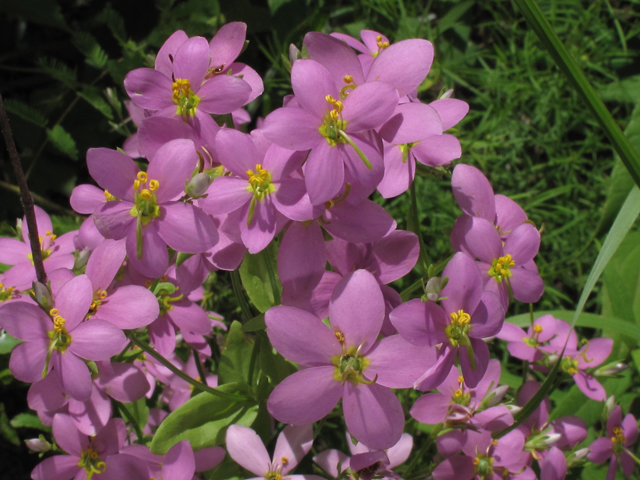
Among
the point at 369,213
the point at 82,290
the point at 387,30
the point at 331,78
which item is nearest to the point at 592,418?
the point at 369,213

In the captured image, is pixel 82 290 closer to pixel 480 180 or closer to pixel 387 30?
pixel 480 180

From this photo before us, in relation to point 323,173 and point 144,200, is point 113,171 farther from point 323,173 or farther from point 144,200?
point 323,173

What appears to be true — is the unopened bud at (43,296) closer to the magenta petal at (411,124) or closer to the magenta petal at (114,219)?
the magenta petal at (114,219)

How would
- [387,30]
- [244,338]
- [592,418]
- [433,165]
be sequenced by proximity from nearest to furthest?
[433,165] → [244,338] → [592,418] → [387,30]

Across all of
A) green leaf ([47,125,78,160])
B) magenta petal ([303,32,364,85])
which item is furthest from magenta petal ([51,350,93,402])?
green leaf ([47,125,78,160])

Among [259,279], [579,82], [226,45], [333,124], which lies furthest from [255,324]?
[579,82]

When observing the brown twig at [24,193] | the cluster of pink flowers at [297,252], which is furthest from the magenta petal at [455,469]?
the brown twig at [24,193]

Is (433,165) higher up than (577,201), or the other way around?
(433,165)
